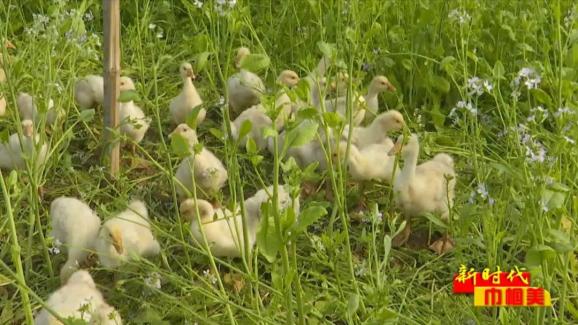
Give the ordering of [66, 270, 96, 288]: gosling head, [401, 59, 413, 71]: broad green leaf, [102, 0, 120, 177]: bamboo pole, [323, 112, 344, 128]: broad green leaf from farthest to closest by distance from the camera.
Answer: [401, 59, 413, 71]: broad green leaf
[102, 0, 120, 177]: bamboo pole
[66, 270, 96, 288]: gosling head
[323, 112, 344, 128]: broad green leaf

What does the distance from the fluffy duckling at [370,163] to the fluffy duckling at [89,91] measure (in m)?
1.13

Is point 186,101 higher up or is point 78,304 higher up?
point 186,101

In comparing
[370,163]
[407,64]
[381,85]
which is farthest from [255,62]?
[407,64]

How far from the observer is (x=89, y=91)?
3896mm

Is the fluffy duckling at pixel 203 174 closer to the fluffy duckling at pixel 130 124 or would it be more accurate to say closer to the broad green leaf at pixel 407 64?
the fluffy duckling at pixel 130 124

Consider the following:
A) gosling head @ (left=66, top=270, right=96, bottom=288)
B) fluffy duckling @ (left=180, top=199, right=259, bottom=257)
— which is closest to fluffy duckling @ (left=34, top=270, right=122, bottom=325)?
gosling head @ (left=66, top=270, right=96, bottom=288)

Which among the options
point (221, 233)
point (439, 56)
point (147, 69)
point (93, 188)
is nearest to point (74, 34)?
point (93, 188)

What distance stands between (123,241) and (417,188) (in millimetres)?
991

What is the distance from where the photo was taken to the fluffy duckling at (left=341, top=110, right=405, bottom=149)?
3.54 metres

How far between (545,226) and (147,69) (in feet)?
8.27

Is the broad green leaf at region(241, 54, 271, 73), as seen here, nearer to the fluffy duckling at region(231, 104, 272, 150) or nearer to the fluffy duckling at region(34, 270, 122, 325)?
the fluffy duckling at region(34, 270, 122, 325)

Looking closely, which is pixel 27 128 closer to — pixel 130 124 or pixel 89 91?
pixel 130 124

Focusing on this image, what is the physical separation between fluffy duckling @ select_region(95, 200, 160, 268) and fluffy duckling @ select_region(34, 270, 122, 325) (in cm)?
14

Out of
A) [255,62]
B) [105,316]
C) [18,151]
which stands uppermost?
[255,62]
